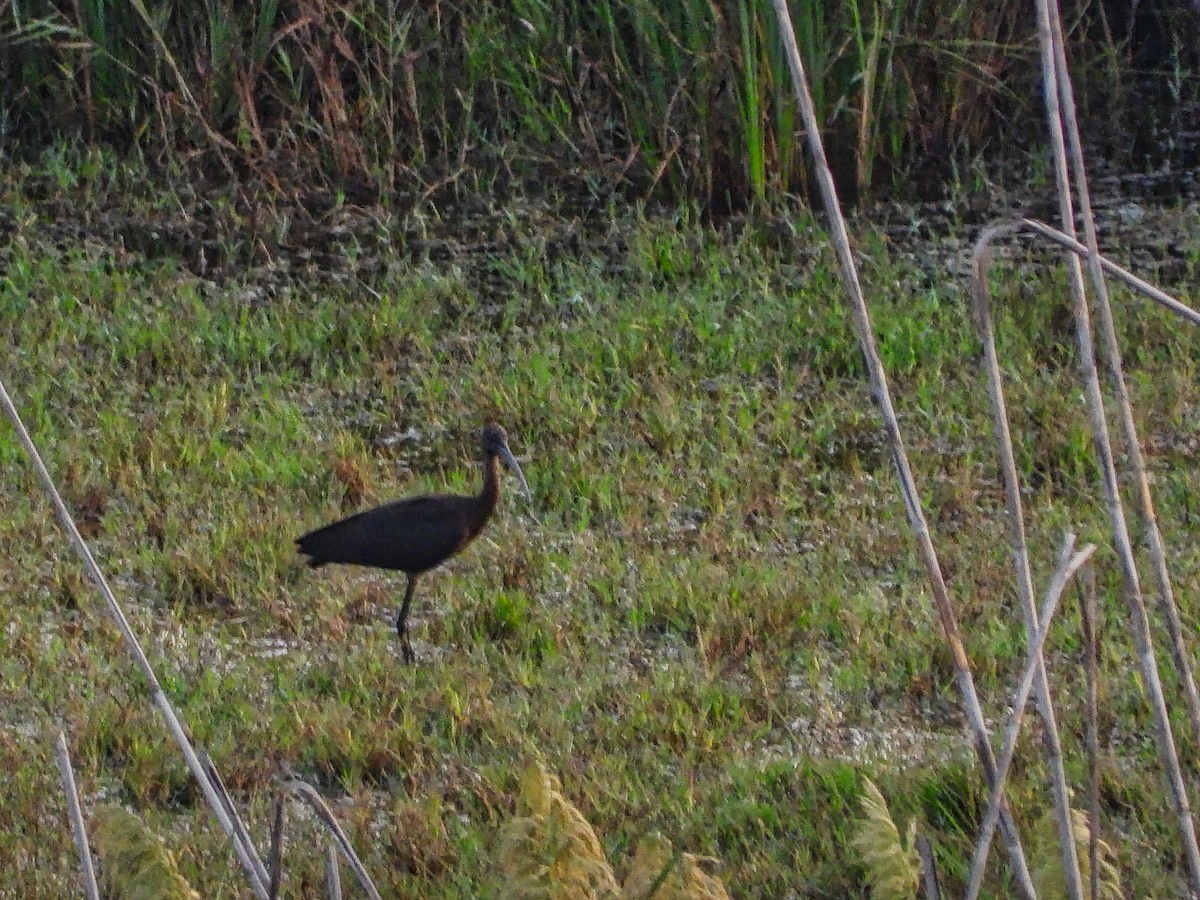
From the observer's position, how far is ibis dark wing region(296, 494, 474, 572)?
432cm

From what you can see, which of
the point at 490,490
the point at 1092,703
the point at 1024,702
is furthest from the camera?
the point at 490,490

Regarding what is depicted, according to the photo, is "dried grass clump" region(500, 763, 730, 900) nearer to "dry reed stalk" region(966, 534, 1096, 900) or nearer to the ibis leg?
"dry reed stalk" region(966, 534, 1096, 900)

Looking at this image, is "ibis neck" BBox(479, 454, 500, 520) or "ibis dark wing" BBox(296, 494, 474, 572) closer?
"ibis dark wing" BBox(296, 494, 474, 572)

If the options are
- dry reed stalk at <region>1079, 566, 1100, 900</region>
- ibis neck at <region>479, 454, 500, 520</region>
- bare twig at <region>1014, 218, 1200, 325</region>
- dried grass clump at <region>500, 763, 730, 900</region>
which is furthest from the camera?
ibis neck at <region>479, 454, 500, 520</region>

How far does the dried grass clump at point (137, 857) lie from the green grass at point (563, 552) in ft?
3.54

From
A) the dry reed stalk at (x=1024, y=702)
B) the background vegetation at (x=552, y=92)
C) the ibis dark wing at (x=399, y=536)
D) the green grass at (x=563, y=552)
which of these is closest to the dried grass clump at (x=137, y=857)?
the dry reed stalk at (x=1024, y=702)

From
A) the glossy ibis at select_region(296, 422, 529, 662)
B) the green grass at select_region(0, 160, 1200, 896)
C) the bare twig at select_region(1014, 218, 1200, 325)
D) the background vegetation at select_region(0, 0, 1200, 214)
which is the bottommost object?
the green grass at select_region(0, 160, 1200, 896)

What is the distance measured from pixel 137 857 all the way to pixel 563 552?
8.38 feet

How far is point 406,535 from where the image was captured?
14.2 feet

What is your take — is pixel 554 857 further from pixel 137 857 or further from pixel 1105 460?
pixel 1105 460

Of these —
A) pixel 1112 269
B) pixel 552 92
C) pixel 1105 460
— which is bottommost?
pixel 552 92

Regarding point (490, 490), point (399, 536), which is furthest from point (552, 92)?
point (399, 536)

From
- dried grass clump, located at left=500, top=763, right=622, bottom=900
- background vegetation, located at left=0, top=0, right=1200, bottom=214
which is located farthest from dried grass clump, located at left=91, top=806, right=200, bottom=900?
background vegetation, located at left=0, top=0, right=1200, bottom=214

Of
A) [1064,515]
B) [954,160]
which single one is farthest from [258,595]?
[954,160]
